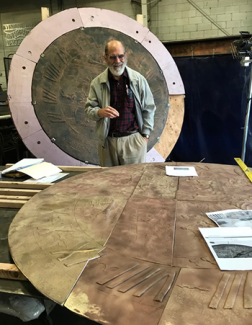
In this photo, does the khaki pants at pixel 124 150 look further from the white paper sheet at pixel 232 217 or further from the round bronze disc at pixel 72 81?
the white paper sheet at pixel 232 217

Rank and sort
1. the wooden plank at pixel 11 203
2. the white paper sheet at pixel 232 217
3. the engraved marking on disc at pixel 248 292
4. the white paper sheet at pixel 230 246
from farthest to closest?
the wooden plank at pixel 11 203 → the white paper sheet at pixel 232 217 → the white paper sheet at pixel 230 246 → the engraved marking on disc at pixel 248 292

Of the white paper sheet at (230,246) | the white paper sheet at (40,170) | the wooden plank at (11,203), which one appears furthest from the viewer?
the white paper sheet at (40,170)

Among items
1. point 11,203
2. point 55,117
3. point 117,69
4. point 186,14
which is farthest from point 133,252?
point 186,14

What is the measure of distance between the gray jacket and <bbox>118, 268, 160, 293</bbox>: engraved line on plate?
163 centimetres

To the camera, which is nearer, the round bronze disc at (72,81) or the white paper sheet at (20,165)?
the white paper sheet at (20,165)

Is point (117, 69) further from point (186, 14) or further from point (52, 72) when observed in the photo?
point (186, 14)

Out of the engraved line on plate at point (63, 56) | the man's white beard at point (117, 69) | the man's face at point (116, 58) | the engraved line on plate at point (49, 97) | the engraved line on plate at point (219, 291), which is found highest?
the engraved line on plate at point (63, 56)

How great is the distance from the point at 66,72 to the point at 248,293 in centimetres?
290

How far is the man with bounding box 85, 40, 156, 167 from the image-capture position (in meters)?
2.29

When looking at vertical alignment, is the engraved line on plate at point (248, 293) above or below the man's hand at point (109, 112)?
below

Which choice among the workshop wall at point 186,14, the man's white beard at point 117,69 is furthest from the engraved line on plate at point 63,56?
the workshop wall at point 186,14

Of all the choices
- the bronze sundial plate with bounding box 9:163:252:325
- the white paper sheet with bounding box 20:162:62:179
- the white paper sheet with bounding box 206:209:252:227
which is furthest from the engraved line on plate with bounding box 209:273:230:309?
the white paper sheet with bounding box 20:162:62:179

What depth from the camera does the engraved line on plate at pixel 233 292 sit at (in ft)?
2.27

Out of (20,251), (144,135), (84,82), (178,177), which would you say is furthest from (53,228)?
(84,82)
